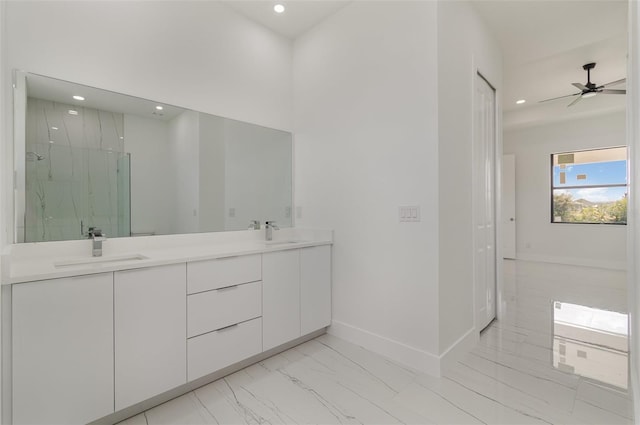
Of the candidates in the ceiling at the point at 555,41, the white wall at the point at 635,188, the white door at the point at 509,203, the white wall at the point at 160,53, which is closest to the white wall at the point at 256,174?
the white wall at the point at 160,53

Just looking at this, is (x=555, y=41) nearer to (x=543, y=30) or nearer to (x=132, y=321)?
(x=543, y=30)

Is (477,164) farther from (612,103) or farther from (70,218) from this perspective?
(612,103)

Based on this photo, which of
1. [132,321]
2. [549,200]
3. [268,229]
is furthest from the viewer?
[549,200]

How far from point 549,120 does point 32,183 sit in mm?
7530

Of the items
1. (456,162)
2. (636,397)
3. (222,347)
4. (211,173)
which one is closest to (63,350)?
(222,347)

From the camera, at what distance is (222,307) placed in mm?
1891

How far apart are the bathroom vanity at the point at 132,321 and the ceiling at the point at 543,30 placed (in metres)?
2.11

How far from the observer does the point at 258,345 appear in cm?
208

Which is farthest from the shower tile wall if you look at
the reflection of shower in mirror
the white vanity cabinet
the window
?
the window

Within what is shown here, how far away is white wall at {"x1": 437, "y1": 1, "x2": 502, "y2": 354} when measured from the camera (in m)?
2.04

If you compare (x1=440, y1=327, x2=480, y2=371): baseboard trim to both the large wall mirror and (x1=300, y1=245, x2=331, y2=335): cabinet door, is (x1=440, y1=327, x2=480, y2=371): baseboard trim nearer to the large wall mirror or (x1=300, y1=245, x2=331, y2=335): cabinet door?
(x1=300, y1=245, x2=331, y2=335): cabinet door

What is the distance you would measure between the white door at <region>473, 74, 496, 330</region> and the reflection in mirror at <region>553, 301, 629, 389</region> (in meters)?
0.57

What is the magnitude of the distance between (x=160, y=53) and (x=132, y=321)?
1.87 metres

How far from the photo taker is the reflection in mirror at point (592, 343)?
2.02 meters
